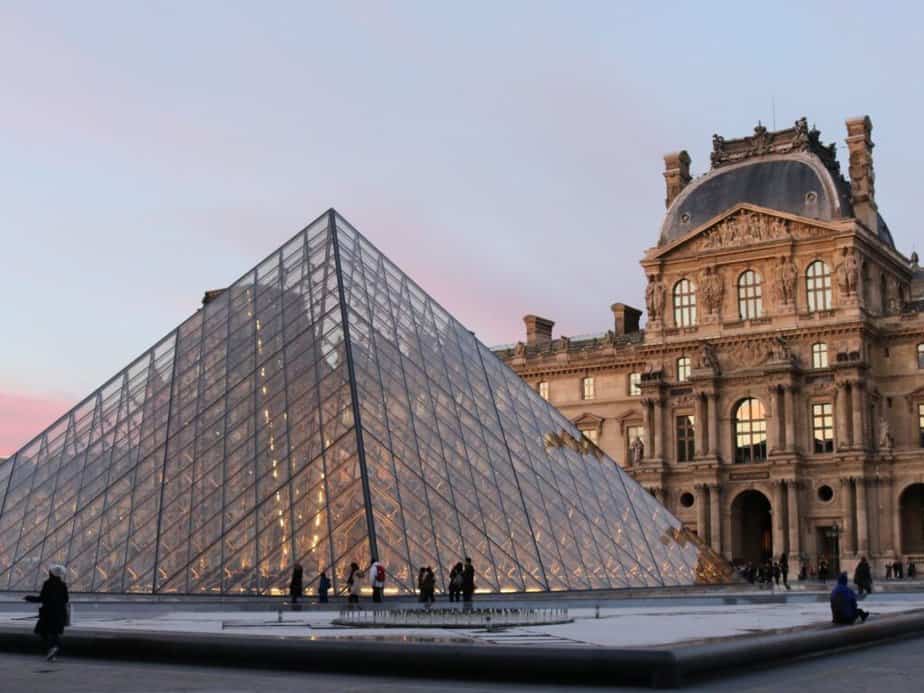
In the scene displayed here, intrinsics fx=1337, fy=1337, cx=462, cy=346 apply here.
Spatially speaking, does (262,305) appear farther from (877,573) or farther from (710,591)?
(877,573)

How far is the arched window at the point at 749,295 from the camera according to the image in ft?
184

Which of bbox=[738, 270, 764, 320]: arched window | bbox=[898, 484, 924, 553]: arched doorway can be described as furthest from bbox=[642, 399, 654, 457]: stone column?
bbox=[898, 484, 924, 553]: arched doorway

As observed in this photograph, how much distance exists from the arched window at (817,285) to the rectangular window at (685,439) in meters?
7.05

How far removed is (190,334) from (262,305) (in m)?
1.97

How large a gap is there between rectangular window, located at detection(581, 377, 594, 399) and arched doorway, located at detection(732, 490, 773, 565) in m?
8.94

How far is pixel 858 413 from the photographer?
170 ft

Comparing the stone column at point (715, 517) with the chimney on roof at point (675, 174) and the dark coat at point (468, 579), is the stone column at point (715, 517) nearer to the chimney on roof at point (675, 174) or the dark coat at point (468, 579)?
the chimney on roof at point (675, 174)

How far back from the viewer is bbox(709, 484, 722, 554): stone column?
5462 cm

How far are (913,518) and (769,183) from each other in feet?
49.1

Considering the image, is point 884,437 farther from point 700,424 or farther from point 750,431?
point 700,424

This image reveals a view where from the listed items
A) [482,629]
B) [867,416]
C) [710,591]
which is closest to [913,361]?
[867,416]

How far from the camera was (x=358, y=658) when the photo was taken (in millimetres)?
11141

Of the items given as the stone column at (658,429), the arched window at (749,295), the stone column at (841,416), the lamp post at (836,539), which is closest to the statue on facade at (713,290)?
the arched window at (749,295)

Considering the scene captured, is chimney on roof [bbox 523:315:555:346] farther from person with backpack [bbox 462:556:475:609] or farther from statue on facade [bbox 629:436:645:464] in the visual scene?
person with backpack [bbox 462:556:475:609]
